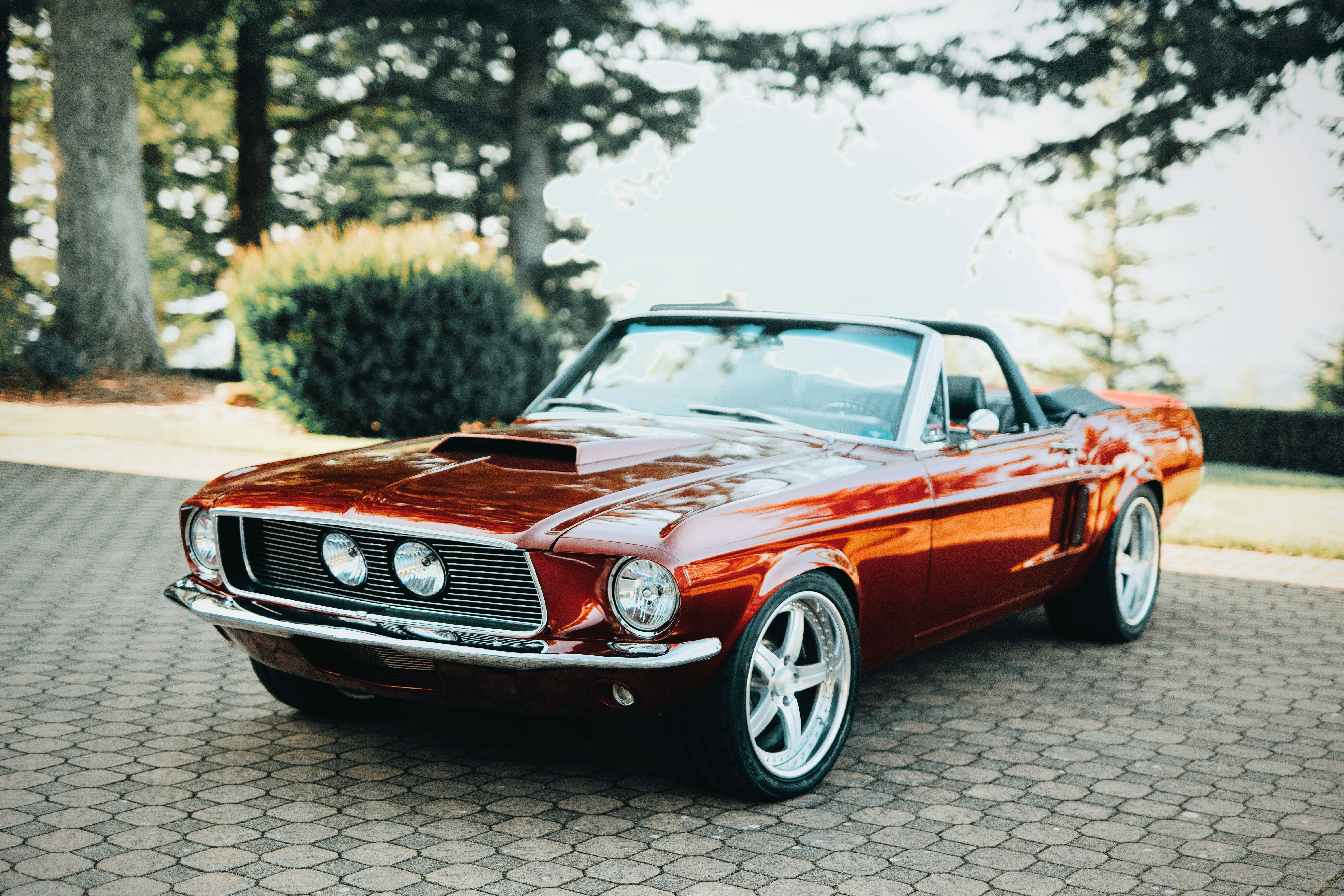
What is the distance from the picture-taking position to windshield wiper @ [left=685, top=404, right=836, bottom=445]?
4707 mm

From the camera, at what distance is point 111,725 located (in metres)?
4.54

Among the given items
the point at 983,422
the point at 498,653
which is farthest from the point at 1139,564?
the point at 498,653

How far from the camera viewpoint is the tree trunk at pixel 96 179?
1769 cm

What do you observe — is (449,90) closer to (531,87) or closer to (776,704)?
(531,87)

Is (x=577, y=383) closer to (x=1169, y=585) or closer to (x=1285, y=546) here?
(x=1169, y=585)

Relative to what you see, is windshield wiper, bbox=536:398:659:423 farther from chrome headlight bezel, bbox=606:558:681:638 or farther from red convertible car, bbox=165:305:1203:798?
chrome headlight bezel, bbox=606:558:681:638

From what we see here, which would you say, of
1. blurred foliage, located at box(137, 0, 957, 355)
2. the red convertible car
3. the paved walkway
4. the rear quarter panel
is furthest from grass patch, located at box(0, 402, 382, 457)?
the rear quarter panel

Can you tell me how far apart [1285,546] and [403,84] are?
20.2m

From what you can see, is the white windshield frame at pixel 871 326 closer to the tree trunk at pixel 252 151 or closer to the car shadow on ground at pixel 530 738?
the car shadow on ground at pixel 530 738

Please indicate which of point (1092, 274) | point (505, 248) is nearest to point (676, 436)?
point (505, 248)

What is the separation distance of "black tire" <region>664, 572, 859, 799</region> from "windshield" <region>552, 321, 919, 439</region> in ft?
3.25

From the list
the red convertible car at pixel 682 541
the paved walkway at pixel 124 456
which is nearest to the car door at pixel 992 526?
the red convertible car at pixel 682 541

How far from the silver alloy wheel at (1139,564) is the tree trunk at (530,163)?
17.8 metres

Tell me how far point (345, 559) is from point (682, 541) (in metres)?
1.11
